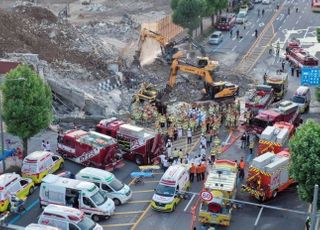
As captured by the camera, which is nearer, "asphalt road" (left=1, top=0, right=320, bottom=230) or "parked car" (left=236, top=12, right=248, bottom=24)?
"asphalt road" (left=1, top=0, right=320, bottom=230)

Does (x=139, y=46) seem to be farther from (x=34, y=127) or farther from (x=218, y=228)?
(x=218, y=228)

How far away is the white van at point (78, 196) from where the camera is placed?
114ft

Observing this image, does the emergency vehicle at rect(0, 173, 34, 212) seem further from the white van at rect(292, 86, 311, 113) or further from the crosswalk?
the crosswalk

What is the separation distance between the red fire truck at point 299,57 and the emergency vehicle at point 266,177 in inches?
1129

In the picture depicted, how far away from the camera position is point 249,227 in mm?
34406

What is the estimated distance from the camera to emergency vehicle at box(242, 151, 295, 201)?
1431 inches

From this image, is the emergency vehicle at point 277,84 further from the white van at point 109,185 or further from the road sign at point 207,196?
the road sign at point 207,196

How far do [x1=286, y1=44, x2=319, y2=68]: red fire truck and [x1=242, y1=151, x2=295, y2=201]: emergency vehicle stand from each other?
28.7 metres

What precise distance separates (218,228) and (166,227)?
2.91 metres

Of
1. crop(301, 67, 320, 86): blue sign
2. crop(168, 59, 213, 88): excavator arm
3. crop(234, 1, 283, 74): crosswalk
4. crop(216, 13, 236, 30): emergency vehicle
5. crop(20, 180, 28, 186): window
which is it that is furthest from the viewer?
crop(216, 13, 236, 30): emergency vehicle

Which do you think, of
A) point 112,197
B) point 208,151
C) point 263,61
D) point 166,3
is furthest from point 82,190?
point 166,3

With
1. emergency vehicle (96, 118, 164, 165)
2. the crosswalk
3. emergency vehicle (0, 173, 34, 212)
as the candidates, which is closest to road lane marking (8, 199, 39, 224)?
emergency vehicle (0, 173, 34, 212)

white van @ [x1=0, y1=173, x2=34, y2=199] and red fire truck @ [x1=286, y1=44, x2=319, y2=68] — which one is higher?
white van @ [x1=0, y1=173, x2=34, y2=199]

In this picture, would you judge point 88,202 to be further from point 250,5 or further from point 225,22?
point 250,5
